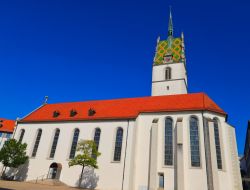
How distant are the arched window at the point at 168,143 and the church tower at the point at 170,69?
14.0m

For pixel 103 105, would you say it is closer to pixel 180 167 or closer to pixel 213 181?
pixel 180 167

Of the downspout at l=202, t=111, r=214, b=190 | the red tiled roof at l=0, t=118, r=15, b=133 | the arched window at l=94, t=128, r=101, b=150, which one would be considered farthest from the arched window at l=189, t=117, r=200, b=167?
the red tiled roof at l=0, t=118, r=15, b=133

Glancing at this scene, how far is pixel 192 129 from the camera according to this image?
1039 inches

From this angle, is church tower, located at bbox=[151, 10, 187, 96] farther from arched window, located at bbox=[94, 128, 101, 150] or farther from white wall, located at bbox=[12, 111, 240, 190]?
arched window, located at bbox=[94, 128, 101, 150]

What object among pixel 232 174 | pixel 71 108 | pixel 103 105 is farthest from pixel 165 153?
pixel 71 108

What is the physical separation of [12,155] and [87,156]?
12.8 metres

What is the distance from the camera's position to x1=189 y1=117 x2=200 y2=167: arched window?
79.6ft

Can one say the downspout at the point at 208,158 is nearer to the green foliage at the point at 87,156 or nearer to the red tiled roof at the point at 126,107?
the red tiled roof at the point at 126,107

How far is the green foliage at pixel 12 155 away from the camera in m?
30.1

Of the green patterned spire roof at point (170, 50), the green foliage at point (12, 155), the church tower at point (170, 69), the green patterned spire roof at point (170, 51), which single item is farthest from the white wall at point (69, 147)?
the green patterned spire roof at point (170, 50)

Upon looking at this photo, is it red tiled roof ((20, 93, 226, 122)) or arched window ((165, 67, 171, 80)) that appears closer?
red tiled roof ((20, 93, 226, 122))

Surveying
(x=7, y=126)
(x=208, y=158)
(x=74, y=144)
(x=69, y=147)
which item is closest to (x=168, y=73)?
(x=208, y=158)

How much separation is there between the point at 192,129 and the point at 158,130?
14.1ft

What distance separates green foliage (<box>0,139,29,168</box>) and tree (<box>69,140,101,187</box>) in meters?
9.20
